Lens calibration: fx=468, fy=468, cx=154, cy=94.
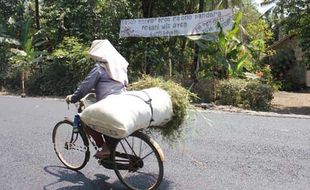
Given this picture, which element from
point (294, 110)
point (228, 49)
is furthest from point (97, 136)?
point (294, 110)

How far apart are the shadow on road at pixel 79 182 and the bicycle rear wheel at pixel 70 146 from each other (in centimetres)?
17

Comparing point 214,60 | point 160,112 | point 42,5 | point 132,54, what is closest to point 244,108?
point 214,60

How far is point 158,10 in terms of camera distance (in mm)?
22922

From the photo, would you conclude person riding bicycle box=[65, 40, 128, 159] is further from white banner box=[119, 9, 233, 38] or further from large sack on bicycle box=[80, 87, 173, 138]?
white banner box=[119, 9, 233, 38]

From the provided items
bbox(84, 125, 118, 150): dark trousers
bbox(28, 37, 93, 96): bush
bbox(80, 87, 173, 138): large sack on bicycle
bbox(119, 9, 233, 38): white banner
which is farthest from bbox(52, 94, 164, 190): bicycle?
bbox(28, 37, 93, 96): bush

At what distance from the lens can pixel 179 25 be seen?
1778 cm

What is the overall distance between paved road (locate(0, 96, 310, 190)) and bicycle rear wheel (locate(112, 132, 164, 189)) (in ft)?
0.69

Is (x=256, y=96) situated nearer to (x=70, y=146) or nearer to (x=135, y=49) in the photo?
(x=135, y=49)

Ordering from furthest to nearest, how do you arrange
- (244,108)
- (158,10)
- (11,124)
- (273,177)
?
(158,10) → (244,108) → (11,124) → (273,177)

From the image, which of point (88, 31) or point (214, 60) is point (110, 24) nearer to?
point (88, 31)

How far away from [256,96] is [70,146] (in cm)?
1011

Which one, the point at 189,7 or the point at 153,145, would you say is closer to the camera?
the point at 153,145

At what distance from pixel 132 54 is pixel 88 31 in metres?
2.38

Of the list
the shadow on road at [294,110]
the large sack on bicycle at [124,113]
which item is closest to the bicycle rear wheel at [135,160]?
the large sack on bicycle at [124,113]
